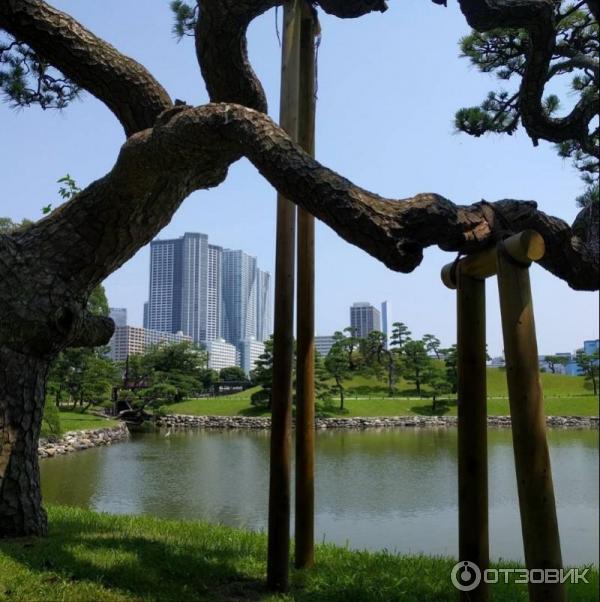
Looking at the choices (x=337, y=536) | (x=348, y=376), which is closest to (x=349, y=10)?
(x=337, y=536)

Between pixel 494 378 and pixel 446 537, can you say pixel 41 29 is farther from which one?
pixel 494 378

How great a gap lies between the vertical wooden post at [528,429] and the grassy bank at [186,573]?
1.18 meters

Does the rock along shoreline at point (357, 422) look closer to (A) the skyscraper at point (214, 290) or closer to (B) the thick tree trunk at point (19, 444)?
(B) the thick tree trunk at point (19, 444)

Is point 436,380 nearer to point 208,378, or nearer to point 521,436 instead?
point 208,378

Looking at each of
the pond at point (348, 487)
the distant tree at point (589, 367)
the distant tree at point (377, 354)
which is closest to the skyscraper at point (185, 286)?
the distant tree at point (377, 354)

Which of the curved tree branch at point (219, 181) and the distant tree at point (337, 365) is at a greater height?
the curved tree branch at point (219, 181)

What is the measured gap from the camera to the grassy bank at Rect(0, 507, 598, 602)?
8.38ft

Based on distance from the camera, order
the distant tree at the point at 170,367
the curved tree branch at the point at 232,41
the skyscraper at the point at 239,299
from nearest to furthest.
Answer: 1. the curved tree branch at the point at 232,41
2. the distant tree at the point at 170,367
3. the skyscraper at the point at 239,299

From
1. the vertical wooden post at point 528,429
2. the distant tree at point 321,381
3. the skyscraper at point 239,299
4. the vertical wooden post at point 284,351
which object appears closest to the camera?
the vertical wooden post at point 528,429

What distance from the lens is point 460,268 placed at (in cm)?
235

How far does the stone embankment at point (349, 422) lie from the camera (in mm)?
25000

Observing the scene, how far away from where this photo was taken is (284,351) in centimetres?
289

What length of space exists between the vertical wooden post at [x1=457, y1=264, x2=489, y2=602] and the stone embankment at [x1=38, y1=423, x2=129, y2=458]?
13.7 m

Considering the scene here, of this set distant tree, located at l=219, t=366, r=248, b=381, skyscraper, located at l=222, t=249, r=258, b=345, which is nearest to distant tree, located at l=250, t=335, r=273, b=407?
distant tree, located at l=219, t=366, r=248, b=381
